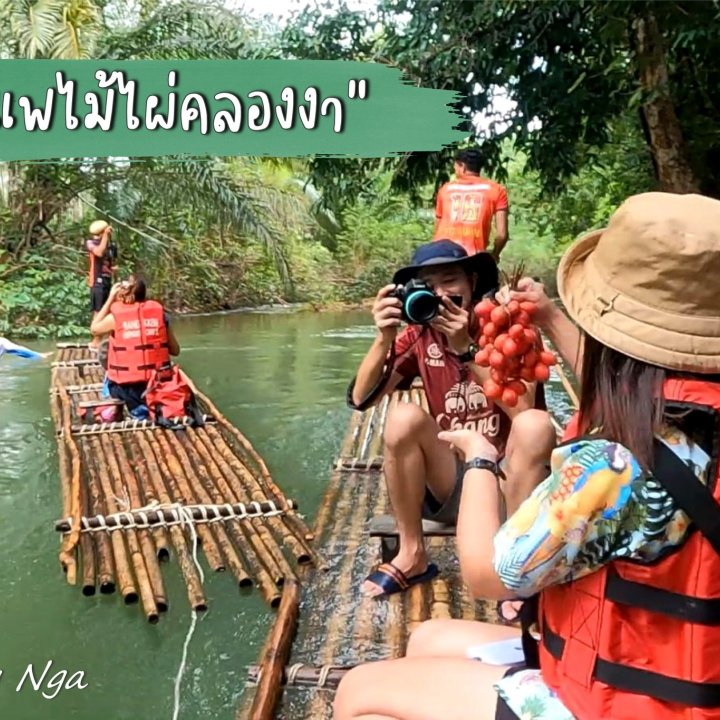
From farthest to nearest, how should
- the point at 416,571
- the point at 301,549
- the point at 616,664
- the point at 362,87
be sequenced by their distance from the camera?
1. the point at 362,87
2. the point at 301,549
3. the point at 416,571
4. the point at 616,664

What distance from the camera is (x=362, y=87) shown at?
161 inches

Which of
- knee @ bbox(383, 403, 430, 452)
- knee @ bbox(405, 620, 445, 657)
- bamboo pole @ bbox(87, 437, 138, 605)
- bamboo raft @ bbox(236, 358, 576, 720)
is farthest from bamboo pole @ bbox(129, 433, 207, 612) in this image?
knee @ bbox(405, 620, 445, 657)

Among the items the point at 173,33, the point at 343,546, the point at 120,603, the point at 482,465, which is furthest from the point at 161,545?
the point at 173,33

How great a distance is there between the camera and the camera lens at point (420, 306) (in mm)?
1610

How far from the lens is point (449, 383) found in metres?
1.84

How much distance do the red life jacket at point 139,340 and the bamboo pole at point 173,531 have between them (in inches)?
12.5

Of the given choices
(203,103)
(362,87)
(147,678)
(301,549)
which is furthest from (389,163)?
(147,678)

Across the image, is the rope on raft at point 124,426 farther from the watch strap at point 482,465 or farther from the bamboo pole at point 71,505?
the watch strap at point 482,465

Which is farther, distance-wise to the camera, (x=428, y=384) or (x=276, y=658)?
(x=428, y=384)

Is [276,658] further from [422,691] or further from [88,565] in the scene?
[88,565]

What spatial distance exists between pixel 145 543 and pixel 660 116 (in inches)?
119

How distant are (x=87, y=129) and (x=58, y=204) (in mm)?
5343

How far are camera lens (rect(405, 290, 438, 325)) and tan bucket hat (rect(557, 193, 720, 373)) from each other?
77 cm

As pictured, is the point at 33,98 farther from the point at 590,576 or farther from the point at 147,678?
the point at 590,576
